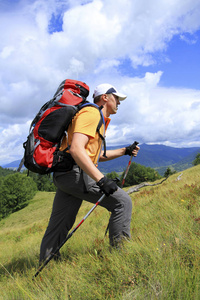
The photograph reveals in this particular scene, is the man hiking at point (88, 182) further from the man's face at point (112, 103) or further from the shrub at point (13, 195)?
the shrub at point (13, 195)

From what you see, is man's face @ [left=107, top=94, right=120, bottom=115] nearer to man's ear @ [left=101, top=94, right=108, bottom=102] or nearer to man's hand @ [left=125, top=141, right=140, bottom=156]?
man's ear @ [left=101, top=94, right=108, bottom=102]

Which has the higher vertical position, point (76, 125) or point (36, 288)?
point (76, 125)

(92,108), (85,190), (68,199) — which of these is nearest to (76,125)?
(92,108)

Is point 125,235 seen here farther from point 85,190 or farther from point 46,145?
point 46,145

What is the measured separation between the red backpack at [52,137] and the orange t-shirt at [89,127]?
0.09 meters

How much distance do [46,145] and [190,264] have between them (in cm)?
229

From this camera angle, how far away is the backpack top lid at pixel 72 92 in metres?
3.14

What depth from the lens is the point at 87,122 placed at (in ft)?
9.39

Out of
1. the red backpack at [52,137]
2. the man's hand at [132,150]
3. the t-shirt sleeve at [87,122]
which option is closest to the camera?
the t-shirt sleeve at [87,122]

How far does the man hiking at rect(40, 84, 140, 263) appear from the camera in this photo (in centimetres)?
276

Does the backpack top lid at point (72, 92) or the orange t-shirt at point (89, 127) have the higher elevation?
the backpack top lid at point (72, 92)

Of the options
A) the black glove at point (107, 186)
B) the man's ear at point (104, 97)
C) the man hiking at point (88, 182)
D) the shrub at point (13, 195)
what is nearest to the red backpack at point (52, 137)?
the man hiking at point (88, 182)

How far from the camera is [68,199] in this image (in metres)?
3.57

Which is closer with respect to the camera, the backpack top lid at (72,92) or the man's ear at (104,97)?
the backpack top lid at (72,92)
